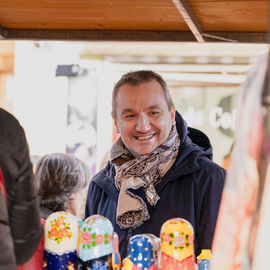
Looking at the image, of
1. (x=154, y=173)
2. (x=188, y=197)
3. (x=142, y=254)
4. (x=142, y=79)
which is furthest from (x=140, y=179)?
(x=142, y=254)

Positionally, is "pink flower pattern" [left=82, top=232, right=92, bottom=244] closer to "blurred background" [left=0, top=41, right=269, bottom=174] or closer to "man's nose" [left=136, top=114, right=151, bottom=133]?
"man's nose" [left=136, top=114, right=151, bottom=133]

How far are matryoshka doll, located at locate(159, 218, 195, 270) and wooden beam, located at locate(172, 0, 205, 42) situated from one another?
90 cm

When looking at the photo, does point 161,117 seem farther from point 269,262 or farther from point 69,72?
point 69,72

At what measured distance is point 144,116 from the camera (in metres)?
2.36

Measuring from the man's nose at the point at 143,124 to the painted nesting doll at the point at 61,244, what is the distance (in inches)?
33.8

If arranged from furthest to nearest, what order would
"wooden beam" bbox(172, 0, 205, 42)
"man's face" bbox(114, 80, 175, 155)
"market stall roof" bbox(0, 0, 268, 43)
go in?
"man's face" bbox(114, 80, 175, 155) < "market stall roof" bbox(0, 0, 268, 43) < "wooden beam" bbox(172, 0, 205, 42)

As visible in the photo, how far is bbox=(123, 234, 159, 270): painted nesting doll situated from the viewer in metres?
1.52

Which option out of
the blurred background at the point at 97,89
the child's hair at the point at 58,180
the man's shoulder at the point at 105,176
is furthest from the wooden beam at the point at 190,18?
the blurred background at the point at 97,89

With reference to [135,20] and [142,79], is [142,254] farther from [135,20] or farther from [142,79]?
[135,20]

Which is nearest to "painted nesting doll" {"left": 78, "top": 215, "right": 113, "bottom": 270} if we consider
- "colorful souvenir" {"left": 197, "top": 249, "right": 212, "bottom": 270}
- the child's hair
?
"colorful souvenir" {"left": 197, "top": 249, "right": 212, "bottom": 270}

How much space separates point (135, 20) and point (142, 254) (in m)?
1.19

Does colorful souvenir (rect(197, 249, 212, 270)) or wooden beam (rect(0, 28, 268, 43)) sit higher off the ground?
wooden beam (rect(0, 28, 268, 43))

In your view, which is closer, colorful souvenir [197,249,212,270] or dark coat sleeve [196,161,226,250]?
colorful souvenir [197,249,212,270]

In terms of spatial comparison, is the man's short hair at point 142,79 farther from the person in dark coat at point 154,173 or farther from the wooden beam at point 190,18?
the wooden beam at point 190,18
